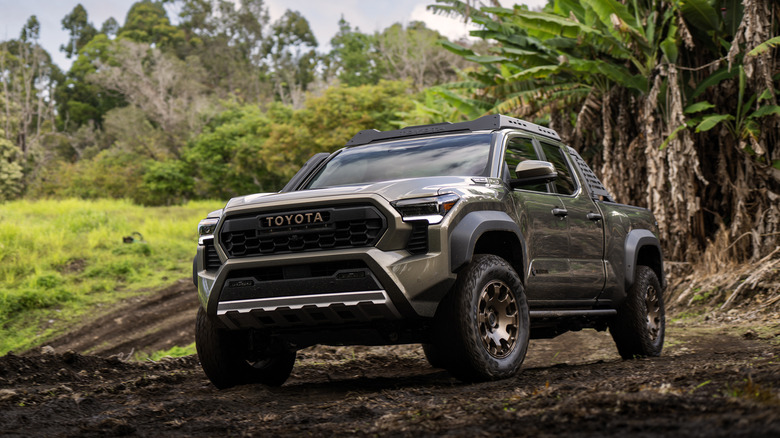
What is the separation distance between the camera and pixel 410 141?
271 inches

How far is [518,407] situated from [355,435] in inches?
32.1

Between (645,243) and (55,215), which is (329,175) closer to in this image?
(645,243)

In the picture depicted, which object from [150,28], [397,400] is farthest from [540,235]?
[150,28]

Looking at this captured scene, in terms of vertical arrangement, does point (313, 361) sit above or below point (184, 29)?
below

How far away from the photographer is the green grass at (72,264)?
48.2 feet

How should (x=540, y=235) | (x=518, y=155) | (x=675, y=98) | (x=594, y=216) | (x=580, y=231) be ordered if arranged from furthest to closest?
(x=675, y=98) < (x=594, y=216) < (x=580, y=231) < (x=518, y=155) < (x=540, y=235)

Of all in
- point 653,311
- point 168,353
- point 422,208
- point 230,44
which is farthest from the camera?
point 230,44

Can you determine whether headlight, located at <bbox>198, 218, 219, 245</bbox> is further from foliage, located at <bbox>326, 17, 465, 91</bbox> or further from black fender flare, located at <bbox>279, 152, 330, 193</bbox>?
foliage, located at <bbox>326, 17, 465, 91</bbox>

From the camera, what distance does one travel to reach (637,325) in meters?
7.73

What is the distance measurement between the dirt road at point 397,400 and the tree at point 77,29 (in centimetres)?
8837

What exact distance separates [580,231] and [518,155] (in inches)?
36.0

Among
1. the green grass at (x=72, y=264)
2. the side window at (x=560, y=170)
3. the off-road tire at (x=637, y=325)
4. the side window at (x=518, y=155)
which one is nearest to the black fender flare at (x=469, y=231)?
the side window at (x=518, y=155)

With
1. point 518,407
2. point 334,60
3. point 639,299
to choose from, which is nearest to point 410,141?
point 639,299

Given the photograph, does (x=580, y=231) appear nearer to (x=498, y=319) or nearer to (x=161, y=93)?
(x=498, y=319)
